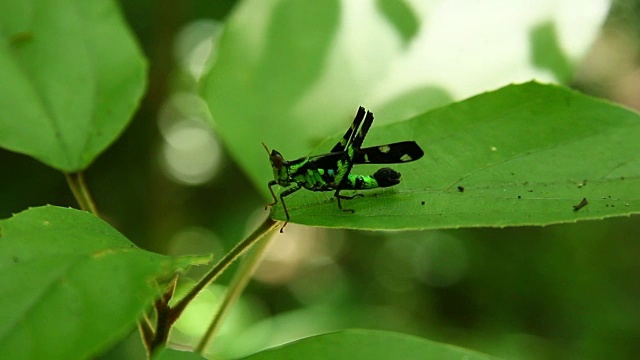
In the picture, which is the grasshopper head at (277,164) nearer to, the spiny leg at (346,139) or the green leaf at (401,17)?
the spiny leg at (346,139)

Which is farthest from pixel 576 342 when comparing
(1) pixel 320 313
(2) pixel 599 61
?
(2) pixel 599 61

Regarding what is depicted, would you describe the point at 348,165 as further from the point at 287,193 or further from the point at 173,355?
the point at 173,355

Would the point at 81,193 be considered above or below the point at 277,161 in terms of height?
below

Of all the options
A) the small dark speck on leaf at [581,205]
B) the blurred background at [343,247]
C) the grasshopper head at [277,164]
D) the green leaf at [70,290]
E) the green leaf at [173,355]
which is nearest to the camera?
the green leaf at [70,290]

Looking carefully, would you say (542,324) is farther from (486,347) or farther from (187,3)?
(187,3)

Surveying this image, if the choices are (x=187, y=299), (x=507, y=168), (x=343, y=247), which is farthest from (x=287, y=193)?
(x=343, y=247)

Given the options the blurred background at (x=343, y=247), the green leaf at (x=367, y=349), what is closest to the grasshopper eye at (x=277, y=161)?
the green leaf at (x=367, y=349)
